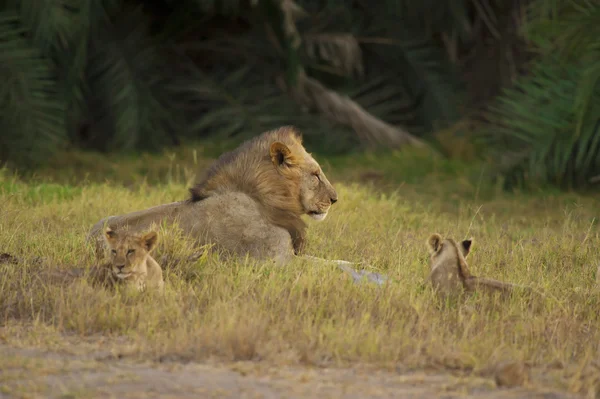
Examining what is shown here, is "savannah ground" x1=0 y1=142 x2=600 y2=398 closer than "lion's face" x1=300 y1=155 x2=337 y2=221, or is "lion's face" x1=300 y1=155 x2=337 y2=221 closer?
"savannah ground" x1=0 y1=142 x2=600 y2=398

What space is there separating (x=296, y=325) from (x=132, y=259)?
3.27ft

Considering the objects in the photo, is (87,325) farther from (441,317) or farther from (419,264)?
(419,264)

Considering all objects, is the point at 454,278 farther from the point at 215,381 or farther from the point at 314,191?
the point at 215,381

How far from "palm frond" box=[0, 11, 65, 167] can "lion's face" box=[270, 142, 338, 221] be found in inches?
214

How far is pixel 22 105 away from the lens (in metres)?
11.4

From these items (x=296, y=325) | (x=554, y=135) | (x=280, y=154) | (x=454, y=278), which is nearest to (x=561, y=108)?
(x=554, y=135)

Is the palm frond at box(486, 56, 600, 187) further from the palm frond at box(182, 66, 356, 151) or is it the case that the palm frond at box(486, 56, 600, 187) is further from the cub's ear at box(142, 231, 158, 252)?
the cub's ear at box(142, 231, 158, 252)

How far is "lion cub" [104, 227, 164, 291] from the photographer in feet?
17.7

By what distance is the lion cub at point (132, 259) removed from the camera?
5.40 m

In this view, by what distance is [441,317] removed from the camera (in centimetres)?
539

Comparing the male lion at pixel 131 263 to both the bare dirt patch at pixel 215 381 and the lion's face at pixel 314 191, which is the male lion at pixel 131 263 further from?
the lion's face at pixel 314 191

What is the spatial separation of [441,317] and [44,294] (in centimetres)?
213

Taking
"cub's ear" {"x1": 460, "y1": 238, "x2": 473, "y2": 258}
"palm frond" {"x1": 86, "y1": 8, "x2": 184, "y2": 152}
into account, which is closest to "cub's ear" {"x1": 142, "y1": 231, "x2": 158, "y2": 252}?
"cub's ear" {"x1": 460, "y1": 238, "x2": 473, "y2": 258}

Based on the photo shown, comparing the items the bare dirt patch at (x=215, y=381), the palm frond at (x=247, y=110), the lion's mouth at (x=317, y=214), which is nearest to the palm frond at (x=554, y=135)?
the palm frond at (x=247, y=110)
